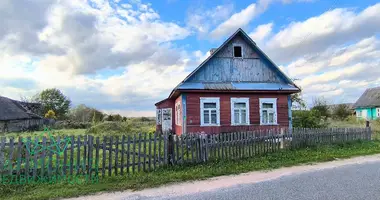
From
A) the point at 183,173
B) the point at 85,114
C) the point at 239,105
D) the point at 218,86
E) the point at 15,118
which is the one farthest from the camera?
the point at 85,114

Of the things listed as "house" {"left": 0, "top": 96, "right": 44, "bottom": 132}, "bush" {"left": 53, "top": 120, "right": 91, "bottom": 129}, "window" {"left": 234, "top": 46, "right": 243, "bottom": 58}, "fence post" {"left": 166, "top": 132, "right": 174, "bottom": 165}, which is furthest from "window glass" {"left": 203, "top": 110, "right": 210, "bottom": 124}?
"house" {"left": 0, "top": 96, "right": 44, "bottom": 132}

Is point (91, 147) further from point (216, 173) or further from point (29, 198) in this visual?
point (216, 173)

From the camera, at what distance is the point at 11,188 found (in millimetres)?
5844

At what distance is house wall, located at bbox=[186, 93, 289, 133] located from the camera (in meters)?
13.8

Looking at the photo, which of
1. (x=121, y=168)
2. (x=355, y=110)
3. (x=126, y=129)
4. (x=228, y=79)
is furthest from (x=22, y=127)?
(x=355, y=110)

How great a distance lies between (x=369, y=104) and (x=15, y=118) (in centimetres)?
5309

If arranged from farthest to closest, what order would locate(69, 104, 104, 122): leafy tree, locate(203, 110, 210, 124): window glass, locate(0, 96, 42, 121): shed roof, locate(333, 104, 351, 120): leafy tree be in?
locate(69, 104, 104, 122): leafy tree
locate(333, 104, 351, 120): leafy tree
locate(0, 96, 42, 121): shed roof
locate(203, 110, 210, 124): window glass

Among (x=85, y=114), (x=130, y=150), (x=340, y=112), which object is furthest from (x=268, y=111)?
(x=85, y=114)

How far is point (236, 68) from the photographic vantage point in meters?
14.9

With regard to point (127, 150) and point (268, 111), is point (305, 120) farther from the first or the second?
point (127, 150)

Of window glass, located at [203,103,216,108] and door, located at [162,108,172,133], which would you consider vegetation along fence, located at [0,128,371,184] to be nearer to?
window glass, located at [203,103,216,108]

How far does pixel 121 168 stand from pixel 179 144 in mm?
1933

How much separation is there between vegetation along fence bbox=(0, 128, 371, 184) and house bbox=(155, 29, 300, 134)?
3312mm

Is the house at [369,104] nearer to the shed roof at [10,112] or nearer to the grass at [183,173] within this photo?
the grass at [183,173]
